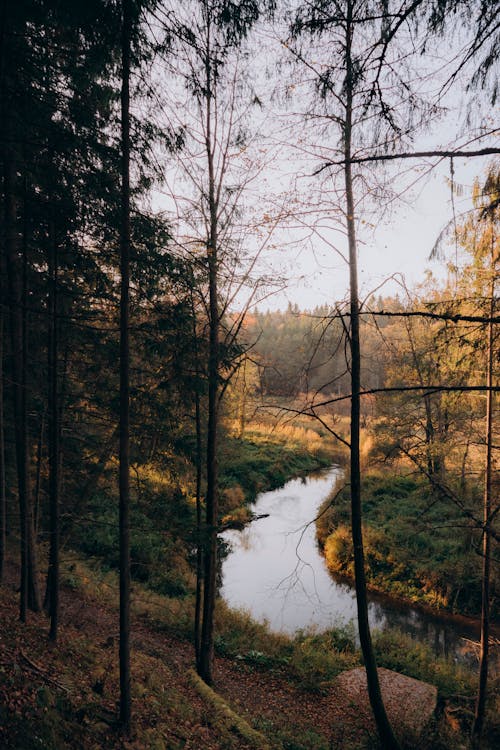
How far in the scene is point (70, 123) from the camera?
530cm

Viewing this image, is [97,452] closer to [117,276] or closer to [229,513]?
[117,276]

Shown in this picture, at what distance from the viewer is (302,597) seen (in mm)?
13297

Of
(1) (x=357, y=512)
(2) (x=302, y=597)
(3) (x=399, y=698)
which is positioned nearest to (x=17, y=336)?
(1) (x=357, y=512)

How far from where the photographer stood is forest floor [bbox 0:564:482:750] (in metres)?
4.25

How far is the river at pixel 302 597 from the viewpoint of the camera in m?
11.1

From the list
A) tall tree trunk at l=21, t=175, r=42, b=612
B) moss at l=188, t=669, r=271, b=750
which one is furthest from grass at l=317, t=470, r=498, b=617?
tall tree trunk at l=21, t=175, r=42, b=612

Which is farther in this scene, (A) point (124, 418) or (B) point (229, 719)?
(B) point (229, 719)

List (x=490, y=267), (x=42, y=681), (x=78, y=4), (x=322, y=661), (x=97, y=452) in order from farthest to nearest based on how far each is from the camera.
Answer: (x=322, y=661) → (x=97, y=452) → (x=490, y=267) → (x=42, y=681) → (x=78, y=4)

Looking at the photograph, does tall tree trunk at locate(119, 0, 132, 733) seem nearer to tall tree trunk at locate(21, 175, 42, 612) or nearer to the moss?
tall tree trunk at locate(21, 175, 42, 612)

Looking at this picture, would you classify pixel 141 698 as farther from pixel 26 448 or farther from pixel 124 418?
pixel 124 418

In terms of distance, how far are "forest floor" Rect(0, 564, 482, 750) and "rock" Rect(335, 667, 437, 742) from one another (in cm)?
21

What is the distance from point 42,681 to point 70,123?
738 centimetres

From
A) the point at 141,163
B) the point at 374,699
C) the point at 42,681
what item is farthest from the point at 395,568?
the point at 141,163

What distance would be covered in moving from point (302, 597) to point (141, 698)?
867 centimetres
